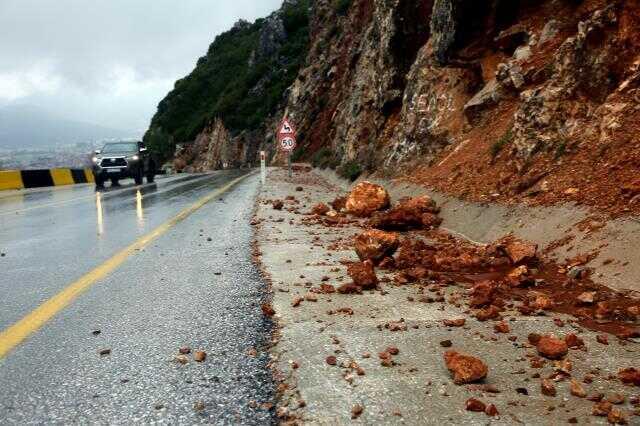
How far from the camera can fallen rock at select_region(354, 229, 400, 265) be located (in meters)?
6.33

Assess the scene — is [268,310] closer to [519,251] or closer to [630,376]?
[630,376]

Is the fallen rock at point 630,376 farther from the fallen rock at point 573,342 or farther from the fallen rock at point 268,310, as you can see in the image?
the fallen rock at point 268,310

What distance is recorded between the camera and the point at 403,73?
69.0 feet

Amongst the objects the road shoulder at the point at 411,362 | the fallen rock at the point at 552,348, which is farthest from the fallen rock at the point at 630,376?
the fallen rock at the point at 552,348

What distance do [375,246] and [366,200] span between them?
507 centimetres

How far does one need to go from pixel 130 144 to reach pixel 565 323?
2448 centimetres

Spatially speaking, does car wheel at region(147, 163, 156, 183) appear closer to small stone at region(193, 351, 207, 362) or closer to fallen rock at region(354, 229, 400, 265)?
fallen rock at region(354, 229, 400, 265)

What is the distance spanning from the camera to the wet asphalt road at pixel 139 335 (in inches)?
114

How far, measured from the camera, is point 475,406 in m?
2.80

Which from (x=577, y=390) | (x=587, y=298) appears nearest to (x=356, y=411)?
(x=577, y=390)

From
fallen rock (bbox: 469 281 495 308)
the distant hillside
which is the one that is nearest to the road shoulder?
fallen rock (bbox: 469 281 495 308)

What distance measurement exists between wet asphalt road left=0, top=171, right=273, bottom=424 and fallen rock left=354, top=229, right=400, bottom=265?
3.98 ft

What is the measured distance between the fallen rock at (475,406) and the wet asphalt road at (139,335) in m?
0.96

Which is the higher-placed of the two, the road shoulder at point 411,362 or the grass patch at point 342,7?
the grass patch at point 342,7
